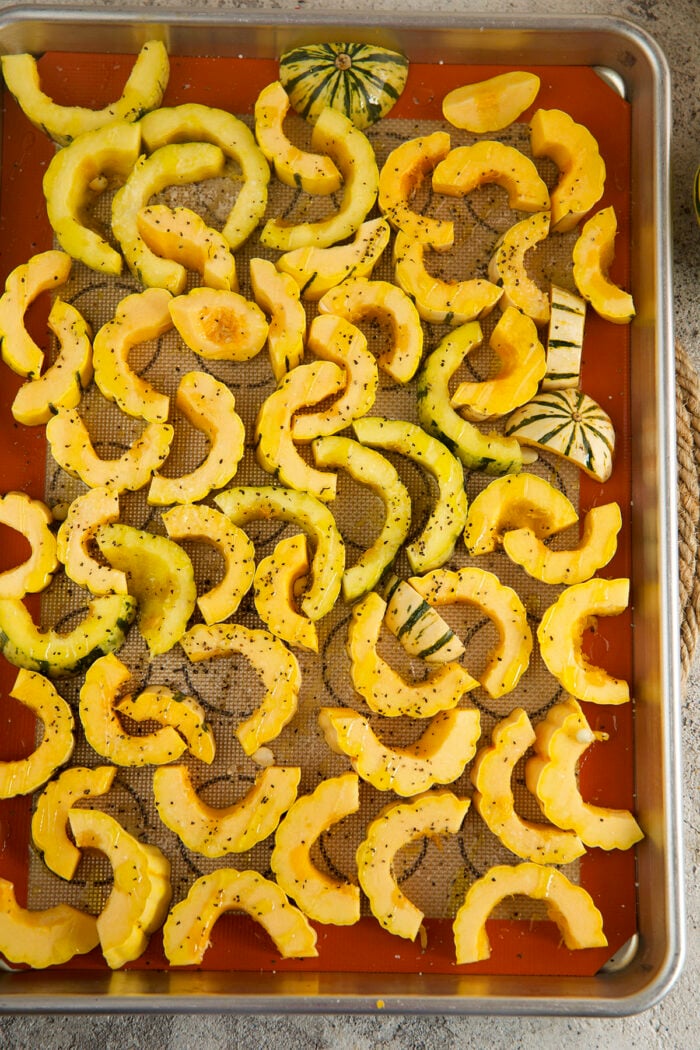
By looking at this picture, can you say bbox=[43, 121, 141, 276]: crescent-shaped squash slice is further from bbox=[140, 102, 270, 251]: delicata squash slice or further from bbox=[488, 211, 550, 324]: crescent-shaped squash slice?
bbox=[488, 211, 550, 324]: crescent-shaped squash slice

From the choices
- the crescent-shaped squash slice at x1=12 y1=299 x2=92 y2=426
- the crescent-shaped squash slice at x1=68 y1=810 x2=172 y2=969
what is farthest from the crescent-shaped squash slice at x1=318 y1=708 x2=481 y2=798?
the crescent-shaped squash slice at x1=12 y1=299 x2=92 y2=426

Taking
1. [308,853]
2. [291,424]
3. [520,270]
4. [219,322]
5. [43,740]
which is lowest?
[308,853]

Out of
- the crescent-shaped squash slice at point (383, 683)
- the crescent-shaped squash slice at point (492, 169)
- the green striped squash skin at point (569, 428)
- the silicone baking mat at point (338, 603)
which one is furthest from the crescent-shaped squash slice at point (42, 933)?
the crescent-shaped squash slice at point (492, 169)

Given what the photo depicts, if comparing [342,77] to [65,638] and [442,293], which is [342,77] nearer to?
[442,293]

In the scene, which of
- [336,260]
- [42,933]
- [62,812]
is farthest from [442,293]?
[42,933]

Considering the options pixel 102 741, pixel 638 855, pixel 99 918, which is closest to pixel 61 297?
pixel 102 741
